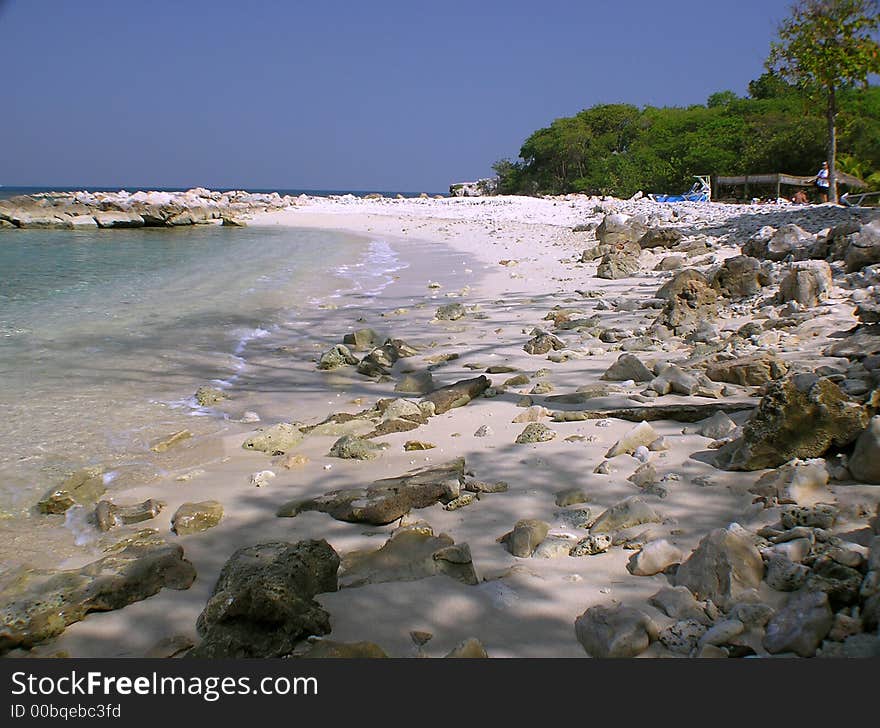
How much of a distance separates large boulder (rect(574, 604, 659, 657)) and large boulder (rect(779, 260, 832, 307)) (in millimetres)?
4855

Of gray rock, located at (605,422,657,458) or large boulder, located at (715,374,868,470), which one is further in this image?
gray rock, located at (605,422,657,458)

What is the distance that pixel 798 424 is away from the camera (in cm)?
Answer: 274

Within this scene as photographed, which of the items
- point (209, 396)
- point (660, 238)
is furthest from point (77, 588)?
point (660, 238)

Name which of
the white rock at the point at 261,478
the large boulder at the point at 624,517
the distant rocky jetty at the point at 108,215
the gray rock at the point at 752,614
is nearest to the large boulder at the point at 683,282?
the large boulder at the point at 624,517

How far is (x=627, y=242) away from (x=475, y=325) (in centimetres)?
596

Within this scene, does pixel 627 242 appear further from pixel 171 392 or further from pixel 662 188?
pixel 662 188

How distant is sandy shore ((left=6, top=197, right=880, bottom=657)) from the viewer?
2.14 metres

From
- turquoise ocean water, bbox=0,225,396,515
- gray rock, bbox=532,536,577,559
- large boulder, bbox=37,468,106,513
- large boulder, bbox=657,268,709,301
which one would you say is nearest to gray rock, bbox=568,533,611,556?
gray rock, bbox=532,536,577,559

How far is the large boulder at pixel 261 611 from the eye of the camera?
77.3 inches

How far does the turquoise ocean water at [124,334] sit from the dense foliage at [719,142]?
50.1 ft

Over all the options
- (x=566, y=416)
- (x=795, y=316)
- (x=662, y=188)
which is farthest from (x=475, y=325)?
(x=662, y=188)

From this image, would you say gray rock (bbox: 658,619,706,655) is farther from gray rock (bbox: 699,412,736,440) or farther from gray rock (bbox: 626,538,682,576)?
gray rock (bbox: 699,412,736,440)

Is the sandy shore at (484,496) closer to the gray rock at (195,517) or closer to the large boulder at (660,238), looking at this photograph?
the gray rock at (195,517)

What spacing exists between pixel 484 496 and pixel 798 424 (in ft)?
4.33
